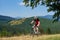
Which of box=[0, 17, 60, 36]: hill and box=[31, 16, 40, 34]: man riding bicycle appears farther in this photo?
box=[0, 17, 60, 36]: hill

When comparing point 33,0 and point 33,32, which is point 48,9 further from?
point 33,32

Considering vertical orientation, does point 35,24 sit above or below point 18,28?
above

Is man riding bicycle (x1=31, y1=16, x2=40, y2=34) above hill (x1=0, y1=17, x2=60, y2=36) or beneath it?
above

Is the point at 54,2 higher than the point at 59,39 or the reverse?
higher

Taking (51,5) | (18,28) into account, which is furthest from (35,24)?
(18,28)

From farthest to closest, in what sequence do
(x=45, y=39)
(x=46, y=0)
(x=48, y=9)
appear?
(x=48, y=9) < (x=46, y=0) < (x=45, y=39)

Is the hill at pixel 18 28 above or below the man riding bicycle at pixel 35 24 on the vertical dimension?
below

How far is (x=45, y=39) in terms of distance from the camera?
79.9 ft

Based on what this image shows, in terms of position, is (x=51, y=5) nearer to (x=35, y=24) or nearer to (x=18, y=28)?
(x=35, y=24)

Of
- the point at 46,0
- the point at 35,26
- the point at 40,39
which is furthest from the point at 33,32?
the point at 46,0

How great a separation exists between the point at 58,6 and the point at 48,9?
1795 millimetres

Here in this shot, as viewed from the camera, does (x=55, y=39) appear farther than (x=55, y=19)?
No

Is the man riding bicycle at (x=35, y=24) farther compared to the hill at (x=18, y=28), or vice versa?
the hill at (x=18, y=28)

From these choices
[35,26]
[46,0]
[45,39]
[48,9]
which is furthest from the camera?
[48,9]
